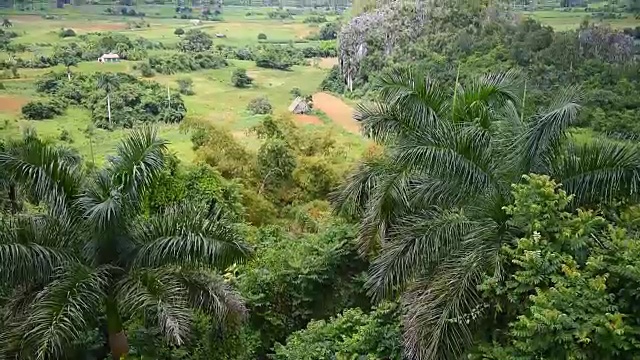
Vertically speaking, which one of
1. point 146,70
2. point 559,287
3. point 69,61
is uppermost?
point 559,287

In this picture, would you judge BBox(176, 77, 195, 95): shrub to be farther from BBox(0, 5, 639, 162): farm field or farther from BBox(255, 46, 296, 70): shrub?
BBox(255, 46, 296, 70): shrub

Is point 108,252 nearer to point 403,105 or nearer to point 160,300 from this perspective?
point 160,300

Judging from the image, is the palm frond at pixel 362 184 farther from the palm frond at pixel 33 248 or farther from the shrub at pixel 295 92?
the shrub at pixel 295 92

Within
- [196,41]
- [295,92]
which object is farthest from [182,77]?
[196,41]

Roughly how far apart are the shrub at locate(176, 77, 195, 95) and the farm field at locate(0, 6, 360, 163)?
0.32 meters

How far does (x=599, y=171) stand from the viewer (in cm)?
534

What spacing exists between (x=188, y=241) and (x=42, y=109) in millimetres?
22131

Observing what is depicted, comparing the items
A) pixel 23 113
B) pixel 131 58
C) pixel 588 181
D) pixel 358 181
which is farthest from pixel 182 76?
pixel 588 181

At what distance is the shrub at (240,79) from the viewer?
33.8 meters

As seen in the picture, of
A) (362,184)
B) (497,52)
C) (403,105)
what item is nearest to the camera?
(403,105)

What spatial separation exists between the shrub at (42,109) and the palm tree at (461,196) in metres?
22.1

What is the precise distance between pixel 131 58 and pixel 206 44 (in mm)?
6095

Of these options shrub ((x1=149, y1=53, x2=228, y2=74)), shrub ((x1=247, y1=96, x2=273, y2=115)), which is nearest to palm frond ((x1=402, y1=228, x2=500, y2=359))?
shrub ((x1=247, y1=96, x2=273, y2=115))

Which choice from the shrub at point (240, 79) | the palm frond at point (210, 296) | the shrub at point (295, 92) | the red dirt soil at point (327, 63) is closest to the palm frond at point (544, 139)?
the palm frond at point (210, 296)
